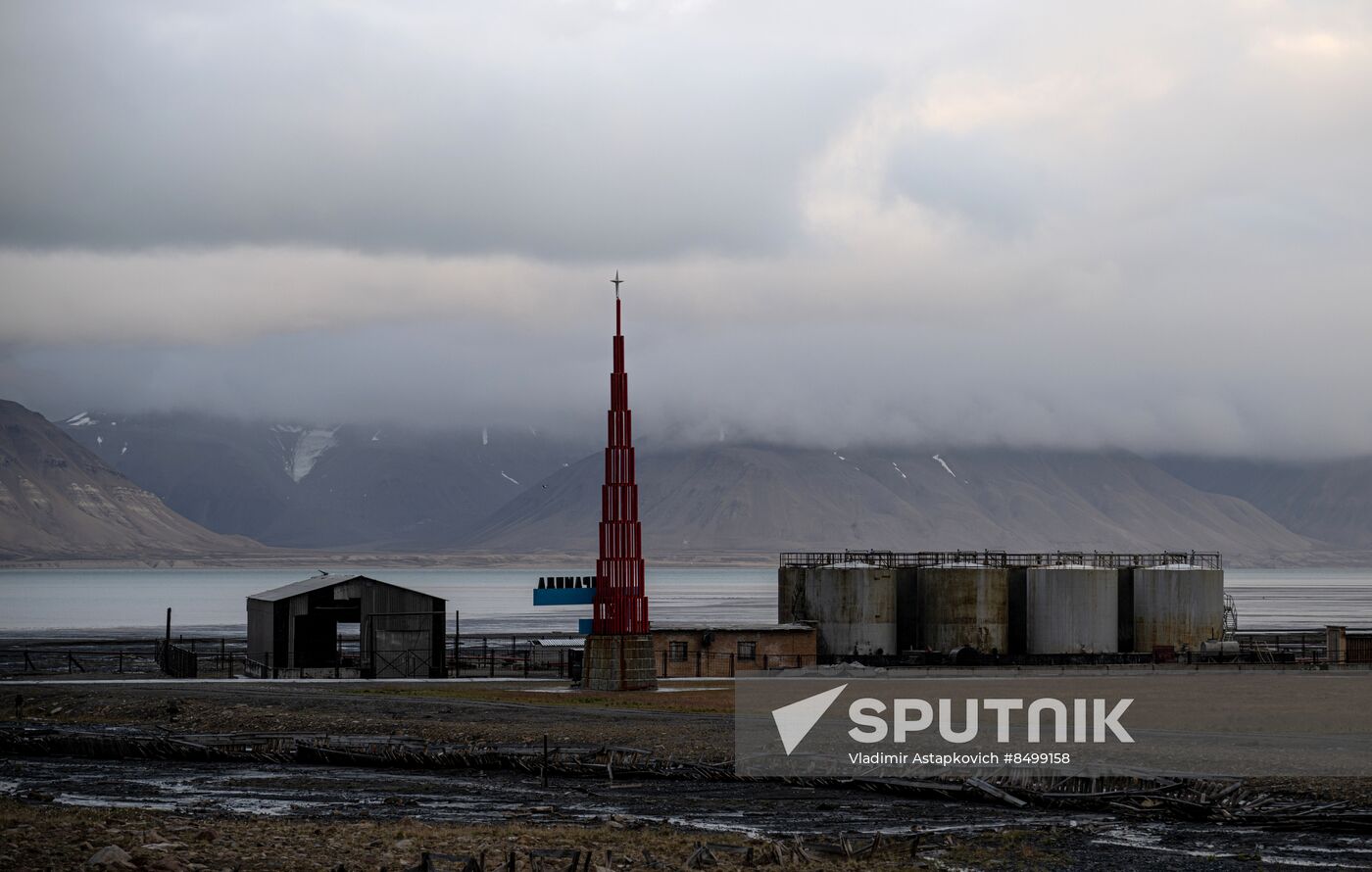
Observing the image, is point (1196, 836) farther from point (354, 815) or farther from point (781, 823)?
point (354, 815)

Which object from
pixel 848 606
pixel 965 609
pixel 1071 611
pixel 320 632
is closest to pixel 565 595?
pixel 320 632

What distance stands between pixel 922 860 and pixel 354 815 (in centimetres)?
1214

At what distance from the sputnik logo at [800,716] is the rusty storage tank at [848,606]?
1718cm

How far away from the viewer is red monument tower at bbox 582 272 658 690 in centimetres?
5869

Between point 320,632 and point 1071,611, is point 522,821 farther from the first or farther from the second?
point 1071,611

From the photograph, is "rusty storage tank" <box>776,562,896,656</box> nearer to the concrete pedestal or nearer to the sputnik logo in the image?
the sputnik logo

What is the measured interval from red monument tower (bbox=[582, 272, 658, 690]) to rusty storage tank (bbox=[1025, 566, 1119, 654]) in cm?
2568

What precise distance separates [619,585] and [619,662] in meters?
3.19

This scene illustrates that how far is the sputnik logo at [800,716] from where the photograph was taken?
4466 cm

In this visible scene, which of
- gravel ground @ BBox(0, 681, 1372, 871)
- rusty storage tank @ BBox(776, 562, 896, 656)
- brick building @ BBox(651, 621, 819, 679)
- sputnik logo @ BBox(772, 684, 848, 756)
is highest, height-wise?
rusty storage tank @ BBox(776, 562, 896, 656)

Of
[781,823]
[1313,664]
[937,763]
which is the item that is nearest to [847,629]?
[1313,664]

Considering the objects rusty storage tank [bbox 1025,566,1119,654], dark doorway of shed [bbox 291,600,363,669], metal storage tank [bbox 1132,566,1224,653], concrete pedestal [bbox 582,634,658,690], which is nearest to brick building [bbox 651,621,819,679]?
concrete pedestal [bbox 582,634,658,690]

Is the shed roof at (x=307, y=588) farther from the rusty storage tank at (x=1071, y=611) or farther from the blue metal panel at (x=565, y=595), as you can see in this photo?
the rusty storage tank at (x=1071, y=611)

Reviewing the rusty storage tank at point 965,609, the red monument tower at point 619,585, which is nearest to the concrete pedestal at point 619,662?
the red monument tower at point 619,585
